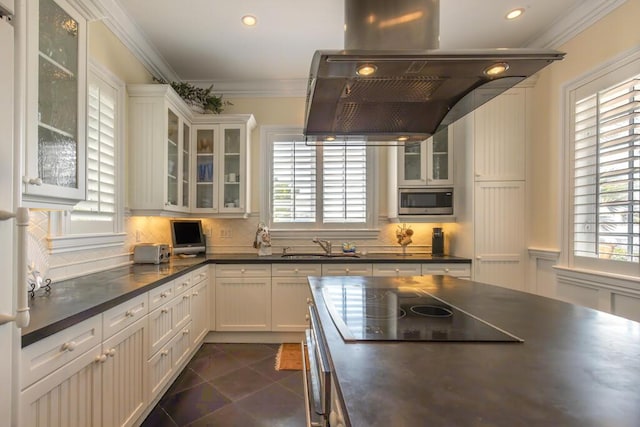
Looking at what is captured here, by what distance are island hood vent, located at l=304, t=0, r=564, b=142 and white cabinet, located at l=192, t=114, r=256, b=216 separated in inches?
70.4

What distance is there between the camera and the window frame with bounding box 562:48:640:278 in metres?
2.17

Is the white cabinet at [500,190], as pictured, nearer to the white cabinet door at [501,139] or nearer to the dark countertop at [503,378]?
the white cabinet door at [501,139]

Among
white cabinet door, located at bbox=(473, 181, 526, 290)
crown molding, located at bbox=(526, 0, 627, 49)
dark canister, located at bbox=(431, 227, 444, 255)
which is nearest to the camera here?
crown molding, located at bbox=(526, 0, 627, 49)

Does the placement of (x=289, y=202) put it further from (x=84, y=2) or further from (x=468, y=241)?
(x=84, y=2)

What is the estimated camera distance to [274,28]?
2754mm

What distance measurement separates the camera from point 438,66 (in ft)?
4.02

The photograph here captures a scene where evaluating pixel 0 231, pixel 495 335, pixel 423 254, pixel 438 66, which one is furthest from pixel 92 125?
pixel 423 254

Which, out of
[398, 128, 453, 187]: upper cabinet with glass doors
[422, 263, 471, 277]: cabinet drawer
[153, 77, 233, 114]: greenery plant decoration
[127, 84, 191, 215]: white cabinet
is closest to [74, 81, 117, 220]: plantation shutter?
[127, 84, 191, 215]: white cabinet

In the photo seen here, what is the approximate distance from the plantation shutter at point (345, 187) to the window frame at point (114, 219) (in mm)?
2077

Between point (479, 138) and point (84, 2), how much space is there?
3273 millimetres

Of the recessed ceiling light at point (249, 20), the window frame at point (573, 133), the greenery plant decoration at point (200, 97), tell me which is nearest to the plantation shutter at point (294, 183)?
the greenery plant decoration at point (200, 97)

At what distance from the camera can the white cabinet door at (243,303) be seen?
3248mm

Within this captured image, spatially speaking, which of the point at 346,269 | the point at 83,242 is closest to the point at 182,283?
the point at 83,242

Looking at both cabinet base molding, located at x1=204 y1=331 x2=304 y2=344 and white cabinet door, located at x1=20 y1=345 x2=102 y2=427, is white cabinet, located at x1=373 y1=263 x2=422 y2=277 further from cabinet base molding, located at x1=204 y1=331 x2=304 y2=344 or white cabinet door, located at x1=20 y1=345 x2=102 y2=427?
white cabinet door, located at x1=20 y1=345 x2=102 y2=427
